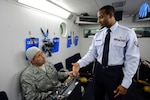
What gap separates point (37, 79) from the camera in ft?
5.90

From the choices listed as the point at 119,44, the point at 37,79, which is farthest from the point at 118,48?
the point at 37,79

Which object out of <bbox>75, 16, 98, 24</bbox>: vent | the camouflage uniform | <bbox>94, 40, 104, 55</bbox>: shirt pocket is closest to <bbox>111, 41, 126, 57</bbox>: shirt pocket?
<bbox>94, 40, 104, 55</bbox>: shirt pocket

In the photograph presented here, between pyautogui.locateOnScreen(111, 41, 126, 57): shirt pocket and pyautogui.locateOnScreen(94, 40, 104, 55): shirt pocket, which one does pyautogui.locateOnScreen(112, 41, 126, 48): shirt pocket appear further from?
pyautogui.locateOnScreen(94, 40, 104, 55): shirt pocket

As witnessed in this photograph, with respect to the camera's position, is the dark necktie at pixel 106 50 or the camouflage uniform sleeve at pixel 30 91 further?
the camouflage uniform sleeve at pixel 30 91

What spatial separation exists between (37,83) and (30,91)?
0.16 metres

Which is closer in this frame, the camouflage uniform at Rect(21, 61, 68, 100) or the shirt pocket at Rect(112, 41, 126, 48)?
the shirt pocket at Rect(112, 41, 126, 48)

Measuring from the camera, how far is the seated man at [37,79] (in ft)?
5.51

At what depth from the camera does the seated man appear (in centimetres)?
A: 168

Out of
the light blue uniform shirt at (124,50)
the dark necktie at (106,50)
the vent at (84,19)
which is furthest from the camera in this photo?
the vent at (84,19)

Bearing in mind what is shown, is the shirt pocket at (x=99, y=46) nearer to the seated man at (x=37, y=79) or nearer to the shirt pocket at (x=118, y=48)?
the shirt pocket at (x=118, y=48)

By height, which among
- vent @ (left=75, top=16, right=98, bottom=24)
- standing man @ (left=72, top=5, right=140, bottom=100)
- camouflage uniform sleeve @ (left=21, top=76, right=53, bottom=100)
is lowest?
camouflage uniform sleeve @ (left=21, top=76, right=53, bottom=100)

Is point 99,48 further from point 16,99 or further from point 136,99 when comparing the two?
point 136,99

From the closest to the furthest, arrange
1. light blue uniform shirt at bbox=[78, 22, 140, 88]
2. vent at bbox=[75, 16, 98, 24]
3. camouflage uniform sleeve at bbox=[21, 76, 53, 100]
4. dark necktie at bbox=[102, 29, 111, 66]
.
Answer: light blue uniform shirt at bbox=[78, 22, 140, 88] < dark necktie at bbox=[102, 29, 111, 66] < camouflage uniform sleeve at bbox=[21, 76, 53, 100] < vent at bbox=[75, 16, 98, 24]

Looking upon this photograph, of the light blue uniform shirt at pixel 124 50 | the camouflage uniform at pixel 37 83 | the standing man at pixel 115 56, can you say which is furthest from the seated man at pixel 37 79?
the light blue uniform shirt at pixel 124 50
